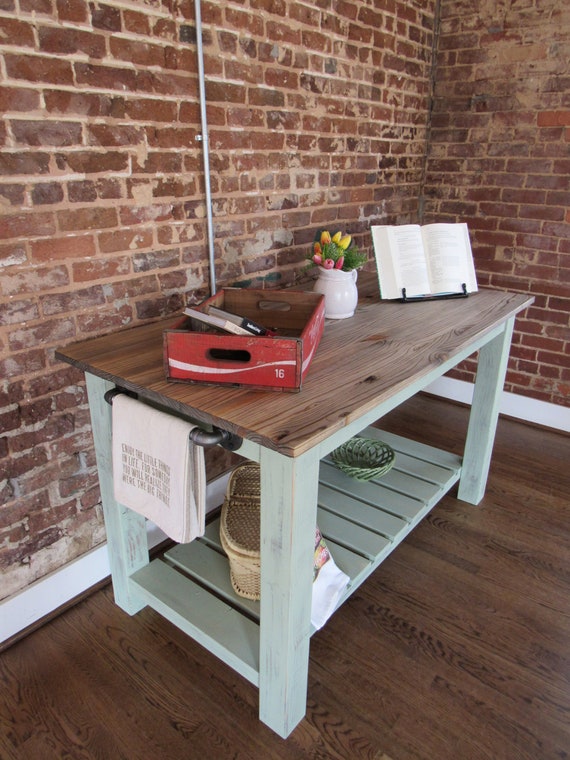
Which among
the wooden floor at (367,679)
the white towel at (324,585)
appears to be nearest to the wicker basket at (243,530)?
the white towel at (324,585)

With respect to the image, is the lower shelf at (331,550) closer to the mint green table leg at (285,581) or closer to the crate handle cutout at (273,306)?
the mint green table leg at (285,581)

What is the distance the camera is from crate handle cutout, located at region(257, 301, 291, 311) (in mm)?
1670

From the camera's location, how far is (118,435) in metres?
1.47

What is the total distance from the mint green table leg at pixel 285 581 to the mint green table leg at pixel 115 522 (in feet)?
1.93

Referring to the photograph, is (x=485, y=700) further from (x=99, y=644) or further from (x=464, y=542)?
(x=99, y=644)

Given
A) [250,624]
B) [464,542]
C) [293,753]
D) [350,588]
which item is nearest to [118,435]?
[250,624]

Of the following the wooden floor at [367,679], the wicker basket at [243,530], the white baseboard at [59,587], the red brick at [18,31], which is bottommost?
the wooden floor at [367,679]

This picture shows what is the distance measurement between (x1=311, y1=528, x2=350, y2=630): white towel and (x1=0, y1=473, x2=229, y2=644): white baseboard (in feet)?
2.67

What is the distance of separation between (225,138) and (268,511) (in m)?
1.41

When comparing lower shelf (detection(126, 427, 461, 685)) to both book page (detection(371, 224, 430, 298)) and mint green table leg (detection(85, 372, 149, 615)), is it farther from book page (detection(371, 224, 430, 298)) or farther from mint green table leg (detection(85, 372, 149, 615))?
book page (detection(371, 224, 430, 298))

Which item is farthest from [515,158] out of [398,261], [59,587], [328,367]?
[59,587]

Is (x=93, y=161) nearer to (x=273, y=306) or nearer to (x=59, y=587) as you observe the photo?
(x=273, y=306)

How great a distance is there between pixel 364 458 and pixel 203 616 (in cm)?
108

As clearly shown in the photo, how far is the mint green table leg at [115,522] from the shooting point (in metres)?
1.61
